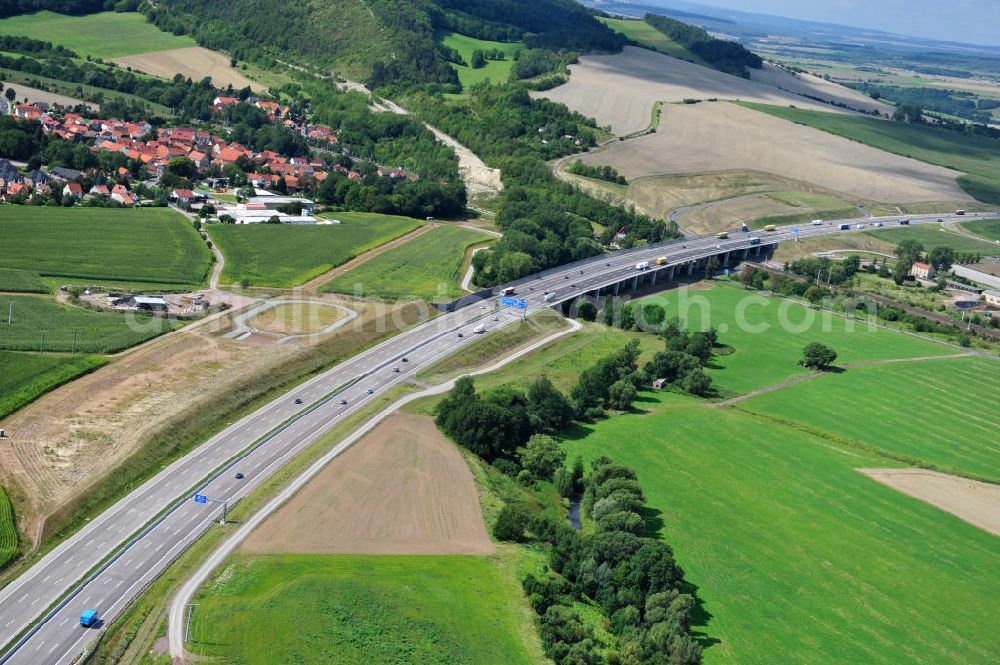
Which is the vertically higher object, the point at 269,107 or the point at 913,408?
the point at 269,107

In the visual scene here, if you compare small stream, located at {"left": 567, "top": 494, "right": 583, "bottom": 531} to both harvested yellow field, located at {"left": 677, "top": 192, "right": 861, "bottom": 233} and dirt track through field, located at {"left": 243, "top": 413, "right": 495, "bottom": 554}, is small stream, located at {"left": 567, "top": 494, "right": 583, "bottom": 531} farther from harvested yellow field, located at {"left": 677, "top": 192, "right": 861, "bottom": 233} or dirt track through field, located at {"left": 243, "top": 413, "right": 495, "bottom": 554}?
harvested yellow field, located at {"left": 677, "top": 192, "right": 861, "bottom": 233}

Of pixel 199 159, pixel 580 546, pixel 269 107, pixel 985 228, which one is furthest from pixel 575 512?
pixel 269 107

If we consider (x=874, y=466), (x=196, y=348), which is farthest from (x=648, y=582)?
(x=196, y=348)

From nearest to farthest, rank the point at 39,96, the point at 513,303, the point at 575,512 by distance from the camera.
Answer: the point at 575,512
the point at 513,303
the point at 39,96

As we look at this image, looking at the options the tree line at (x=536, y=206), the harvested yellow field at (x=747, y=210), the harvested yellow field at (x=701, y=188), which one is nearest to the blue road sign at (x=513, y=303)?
the tree line at (x=536, y=206)

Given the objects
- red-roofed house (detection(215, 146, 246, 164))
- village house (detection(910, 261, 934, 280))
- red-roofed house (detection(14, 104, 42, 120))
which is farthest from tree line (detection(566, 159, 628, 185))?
red-roofed house (detection(14, 104, 42, 120))

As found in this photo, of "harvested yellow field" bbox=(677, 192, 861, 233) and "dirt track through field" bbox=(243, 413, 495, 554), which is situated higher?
"harvested yellow field" bbox=(677, 192, 861, 233)

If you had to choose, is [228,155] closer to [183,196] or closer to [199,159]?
[199,159]
